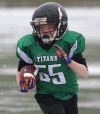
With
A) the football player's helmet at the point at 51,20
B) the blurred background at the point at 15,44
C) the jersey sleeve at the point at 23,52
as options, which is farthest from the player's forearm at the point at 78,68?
the blurred background at the point at 15,44

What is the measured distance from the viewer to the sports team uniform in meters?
2.18

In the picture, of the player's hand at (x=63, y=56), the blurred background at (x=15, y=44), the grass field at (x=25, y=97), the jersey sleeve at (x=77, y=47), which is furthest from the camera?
the blurred background at (x=15, y=44)

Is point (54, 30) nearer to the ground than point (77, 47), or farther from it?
farther from it

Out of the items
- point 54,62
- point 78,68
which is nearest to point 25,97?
point 54,62

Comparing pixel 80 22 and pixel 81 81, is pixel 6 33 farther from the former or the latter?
pixel 81 81

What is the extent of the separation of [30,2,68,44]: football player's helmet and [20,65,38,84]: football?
28cm

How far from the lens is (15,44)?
5078 mm

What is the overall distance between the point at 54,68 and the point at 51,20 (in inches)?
16.2

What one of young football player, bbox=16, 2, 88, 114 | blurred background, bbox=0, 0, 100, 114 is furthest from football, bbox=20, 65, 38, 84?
blurred background, bbox=0, 0, 100, 114

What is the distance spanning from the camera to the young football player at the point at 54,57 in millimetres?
2117

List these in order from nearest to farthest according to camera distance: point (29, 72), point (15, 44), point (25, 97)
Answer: point (29, 72), point (25, 97), point (15, 44)

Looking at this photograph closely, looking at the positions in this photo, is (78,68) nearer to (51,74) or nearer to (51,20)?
(51,74)

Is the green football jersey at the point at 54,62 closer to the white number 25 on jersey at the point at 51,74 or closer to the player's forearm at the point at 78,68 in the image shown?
the white number 25 on jersey at the point at 51,74

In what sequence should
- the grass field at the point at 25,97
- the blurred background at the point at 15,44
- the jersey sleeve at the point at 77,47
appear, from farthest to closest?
the blurred background at the point at 15,44 → the grass field at the point at 25,97 → the jersey sleeve at the point at 77,47
